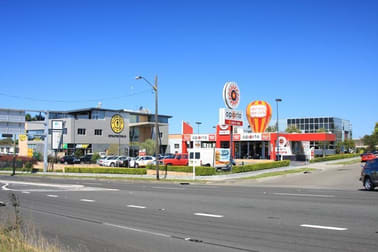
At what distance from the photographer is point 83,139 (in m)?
79.9

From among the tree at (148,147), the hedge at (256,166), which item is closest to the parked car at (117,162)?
the hedge at (256,166)

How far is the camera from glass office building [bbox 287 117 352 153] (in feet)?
383

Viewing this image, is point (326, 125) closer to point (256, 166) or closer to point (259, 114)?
point (259, 114)

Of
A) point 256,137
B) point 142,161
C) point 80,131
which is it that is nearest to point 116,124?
point 80,131

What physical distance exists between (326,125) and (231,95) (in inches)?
3260

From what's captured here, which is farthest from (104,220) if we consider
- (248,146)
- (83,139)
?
(83,139)

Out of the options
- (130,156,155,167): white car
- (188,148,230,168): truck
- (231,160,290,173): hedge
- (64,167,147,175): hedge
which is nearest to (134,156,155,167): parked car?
(130,156,155,167): white car

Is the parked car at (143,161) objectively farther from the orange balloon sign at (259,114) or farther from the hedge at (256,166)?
the orange balloon sign at (259,114)

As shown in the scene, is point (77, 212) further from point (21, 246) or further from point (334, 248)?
point (334, 248)

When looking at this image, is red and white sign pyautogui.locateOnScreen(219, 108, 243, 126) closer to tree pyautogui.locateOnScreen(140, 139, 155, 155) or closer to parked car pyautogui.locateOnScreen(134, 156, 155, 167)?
parked car pyautogui.locateOnScreen(134, 156, 155, 167)

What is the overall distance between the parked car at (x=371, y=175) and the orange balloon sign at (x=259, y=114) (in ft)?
149

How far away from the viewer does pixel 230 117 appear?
41.6 meters

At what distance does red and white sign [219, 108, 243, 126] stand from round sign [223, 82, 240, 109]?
960mm

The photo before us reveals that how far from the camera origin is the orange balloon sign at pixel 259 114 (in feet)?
218
